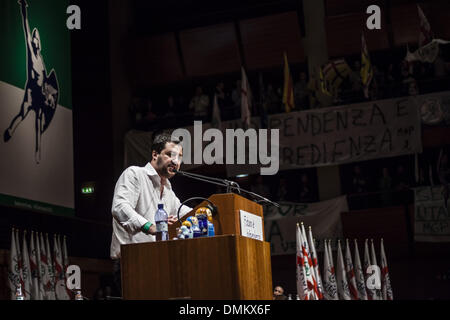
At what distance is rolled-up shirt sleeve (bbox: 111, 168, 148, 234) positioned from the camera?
3943mm

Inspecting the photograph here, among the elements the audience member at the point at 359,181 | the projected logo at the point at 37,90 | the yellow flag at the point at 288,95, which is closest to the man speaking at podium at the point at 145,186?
the projected logo at the point at 37,90

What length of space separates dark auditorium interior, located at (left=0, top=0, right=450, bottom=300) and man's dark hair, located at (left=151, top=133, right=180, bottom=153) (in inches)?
341

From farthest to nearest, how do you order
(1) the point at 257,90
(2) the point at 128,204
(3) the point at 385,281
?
1. (1) the point at 257,90
2. (3) the point at 385,281
3. (2) the point at 128,204

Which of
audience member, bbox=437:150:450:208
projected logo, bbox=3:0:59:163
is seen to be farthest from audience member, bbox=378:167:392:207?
projected logo, bbox=3:0:59:163

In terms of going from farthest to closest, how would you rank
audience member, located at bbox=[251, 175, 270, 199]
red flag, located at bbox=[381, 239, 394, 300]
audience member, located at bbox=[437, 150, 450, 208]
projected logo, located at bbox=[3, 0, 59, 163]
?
audience member, located at bbox=[251, 175, 270, 199] → audience member, located at bbox=[437, 150, 450, 208] → red flag, located at bbox=[381, 239, 394, 300] → projected logo, located at bbox=[3, 0, 59, 163]

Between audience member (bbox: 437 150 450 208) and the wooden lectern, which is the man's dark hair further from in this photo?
audience member (bbox: 437 150 450 208)

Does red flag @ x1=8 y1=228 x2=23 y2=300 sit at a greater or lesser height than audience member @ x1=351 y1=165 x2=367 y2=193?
lesser

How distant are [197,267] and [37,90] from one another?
8.58 m

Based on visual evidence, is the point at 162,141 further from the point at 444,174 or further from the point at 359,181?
the point at 359,181

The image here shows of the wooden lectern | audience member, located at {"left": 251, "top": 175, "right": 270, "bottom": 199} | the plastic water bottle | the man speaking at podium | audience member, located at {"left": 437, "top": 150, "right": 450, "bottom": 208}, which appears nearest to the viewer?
the wooden lectern

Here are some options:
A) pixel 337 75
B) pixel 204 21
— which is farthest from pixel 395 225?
pixel 204 21

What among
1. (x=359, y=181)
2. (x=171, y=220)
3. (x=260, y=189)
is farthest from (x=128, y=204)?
(x=359, y=181)

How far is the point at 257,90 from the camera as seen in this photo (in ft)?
54.6
